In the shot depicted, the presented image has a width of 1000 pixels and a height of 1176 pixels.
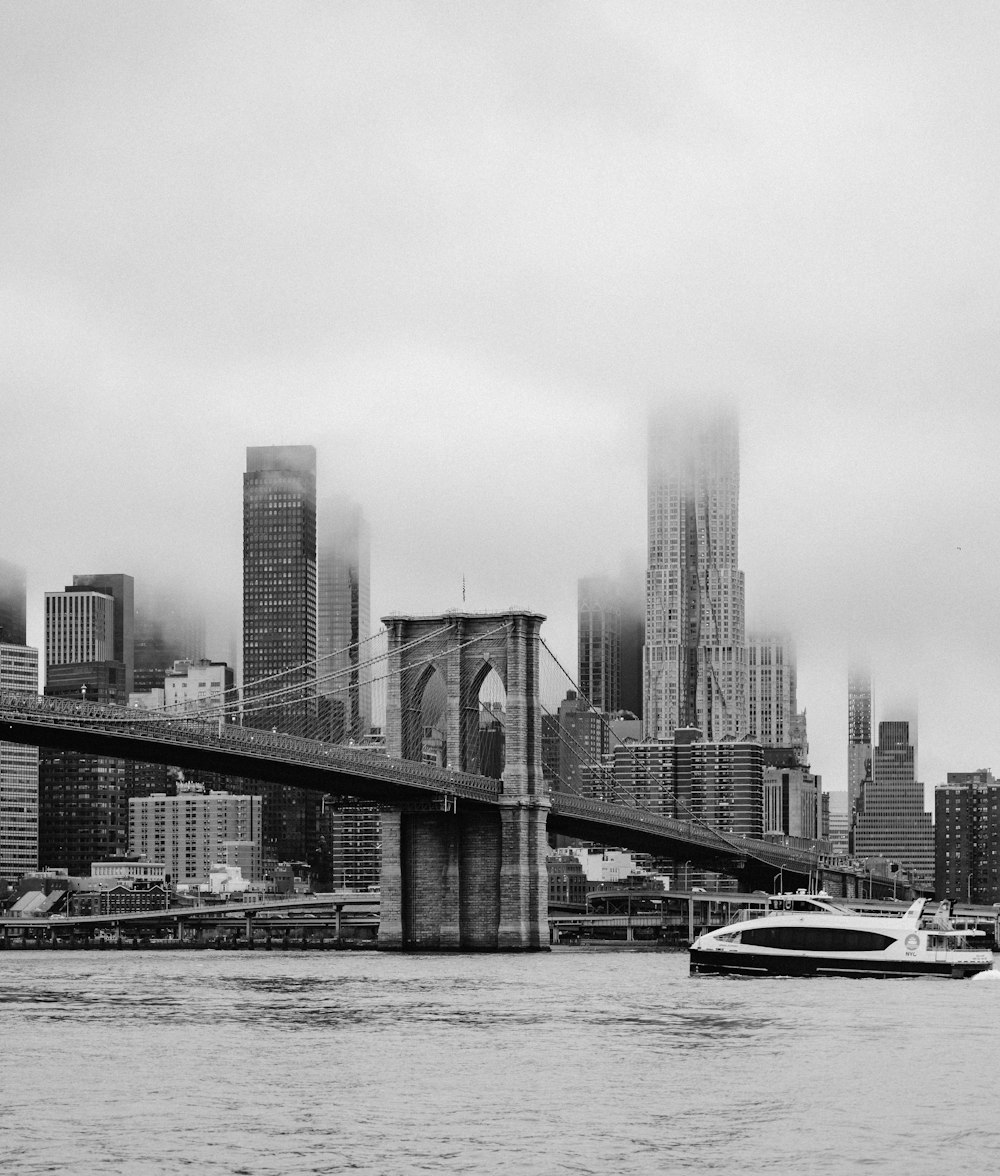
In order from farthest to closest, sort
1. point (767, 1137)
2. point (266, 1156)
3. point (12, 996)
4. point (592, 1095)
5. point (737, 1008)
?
point (12, 996) < point (737, 1008) < point (592, 1095) < point (767, 1137) < point (266, 1156)

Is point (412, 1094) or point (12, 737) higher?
point (12, 737)

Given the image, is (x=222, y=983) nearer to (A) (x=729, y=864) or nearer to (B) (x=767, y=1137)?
(B) (x=767, y=1137)

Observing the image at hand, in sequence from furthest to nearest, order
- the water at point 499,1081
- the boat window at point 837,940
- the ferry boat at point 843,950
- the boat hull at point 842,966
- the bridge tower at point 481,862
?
the bridge tower at point 481,862 → the boat window at point 837,940 → the ferry boat at point 843,950 → the boat hull at point 842,966 → the water at point 499,1081

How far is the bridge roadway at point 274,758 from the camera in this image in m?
77.4

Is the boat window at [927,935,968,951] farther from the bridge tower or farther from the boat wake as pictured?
the bridge tower

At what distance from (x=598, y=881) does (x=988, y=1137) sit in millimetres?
164953

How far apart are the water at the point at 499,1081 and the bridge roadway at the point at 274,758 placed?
1953 centimetres

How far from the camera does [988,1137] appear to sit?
29656 millimetres

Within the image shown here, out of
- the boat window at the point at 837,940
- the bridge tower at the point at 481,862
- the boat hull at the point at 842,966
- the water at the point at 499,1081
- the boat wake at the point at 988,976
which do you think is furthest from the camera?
the bridge tower at the point at 481,862

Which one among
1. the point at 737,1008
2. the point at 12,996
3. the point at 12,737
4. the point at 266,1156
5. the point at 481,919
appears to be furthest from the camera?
the point at 481,919

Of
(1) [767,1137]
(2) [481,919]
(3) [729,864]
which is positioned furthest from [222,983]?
(3) [729,864]

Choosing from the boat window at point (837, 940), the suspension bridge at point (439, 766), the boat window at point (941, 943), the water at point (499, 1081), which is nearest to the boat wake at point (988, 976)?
the boat window at point (941, 943)

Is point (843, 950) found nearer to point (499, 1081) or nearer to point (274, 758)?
point (274, 758)

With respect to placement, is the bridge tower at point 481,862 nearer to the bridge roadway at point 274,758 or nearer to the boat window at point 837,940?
the bridge roadway at point 274,758
